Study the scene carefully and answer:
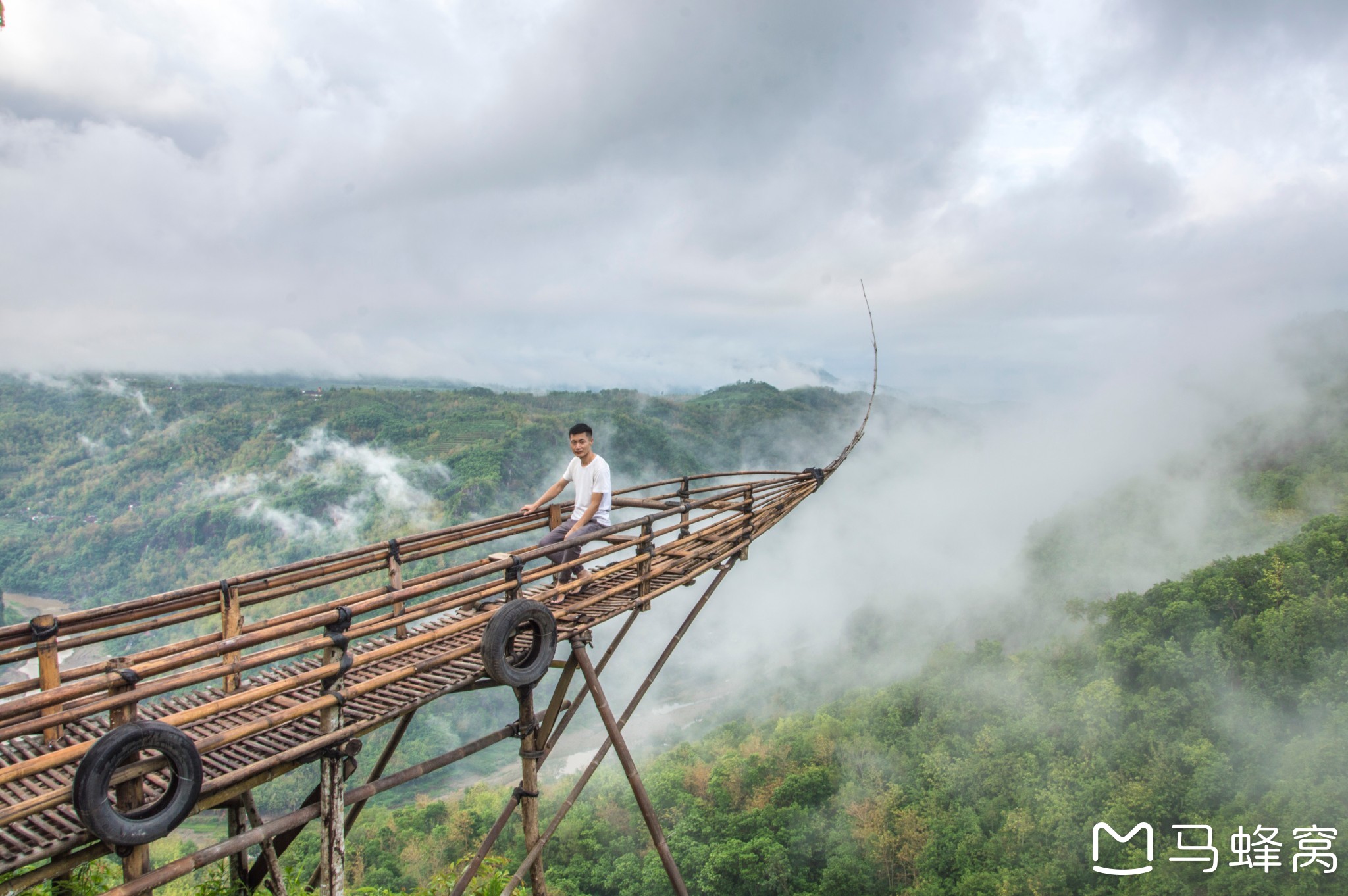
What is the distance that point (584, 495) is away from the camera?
6.50 metres

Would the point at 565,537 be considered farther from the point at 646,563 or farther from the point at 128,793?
the point at 128,793

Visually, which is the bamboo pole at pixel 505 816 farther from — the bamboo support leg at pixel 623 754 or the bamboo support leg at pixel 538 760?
the bamboo support leg at pixel 623 754

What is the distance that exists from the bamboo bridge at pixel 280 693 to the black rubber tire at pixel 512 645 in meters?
0.01

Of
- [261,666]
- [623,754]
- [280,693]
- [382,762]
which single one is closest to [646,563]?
[623,754]

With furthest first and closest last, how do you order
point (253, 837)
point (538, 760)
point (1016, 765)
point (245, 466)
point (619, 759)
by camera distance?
point (245, 466) → point (1016, 765) → point (619, 759) → point (538, 760) → point (253, 837)

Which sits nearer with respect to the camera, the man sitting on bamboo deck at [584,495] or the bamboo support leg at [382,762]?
the bamboo support leg at [382,762]

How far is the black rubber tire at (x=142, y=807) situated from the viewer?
2916 mm

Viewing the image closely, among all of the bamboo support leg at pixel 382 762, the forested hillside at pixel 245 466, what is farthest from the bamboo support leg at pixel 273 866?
the forested hillside at pixel 245 466

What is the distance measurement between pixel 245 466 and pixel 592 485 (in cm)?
10466

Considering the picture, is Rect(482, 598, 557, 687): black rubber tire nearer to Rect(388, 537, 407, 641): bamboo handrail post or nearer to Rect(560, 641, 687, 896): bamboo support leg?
Rect(560, 641, 687, 896): bamboo support leg

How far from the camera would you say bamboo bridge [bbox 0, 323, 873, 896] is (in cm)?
308

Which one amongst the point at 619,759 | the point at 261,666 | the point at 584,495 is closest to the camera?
the point at 261,666

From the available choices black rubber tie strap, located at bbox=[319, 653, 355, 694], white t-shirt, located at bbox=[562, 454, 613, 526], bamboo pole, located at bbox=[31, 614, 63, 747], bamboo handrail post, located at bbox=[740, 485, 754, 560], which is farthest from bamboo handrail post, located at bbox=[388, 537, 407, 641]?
bamboo handrail post, located at bbox=[740, 485, 754, 560]

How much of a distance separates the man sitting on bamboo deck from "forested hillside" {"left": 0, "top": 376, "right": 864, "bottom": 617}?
75.0 meters
